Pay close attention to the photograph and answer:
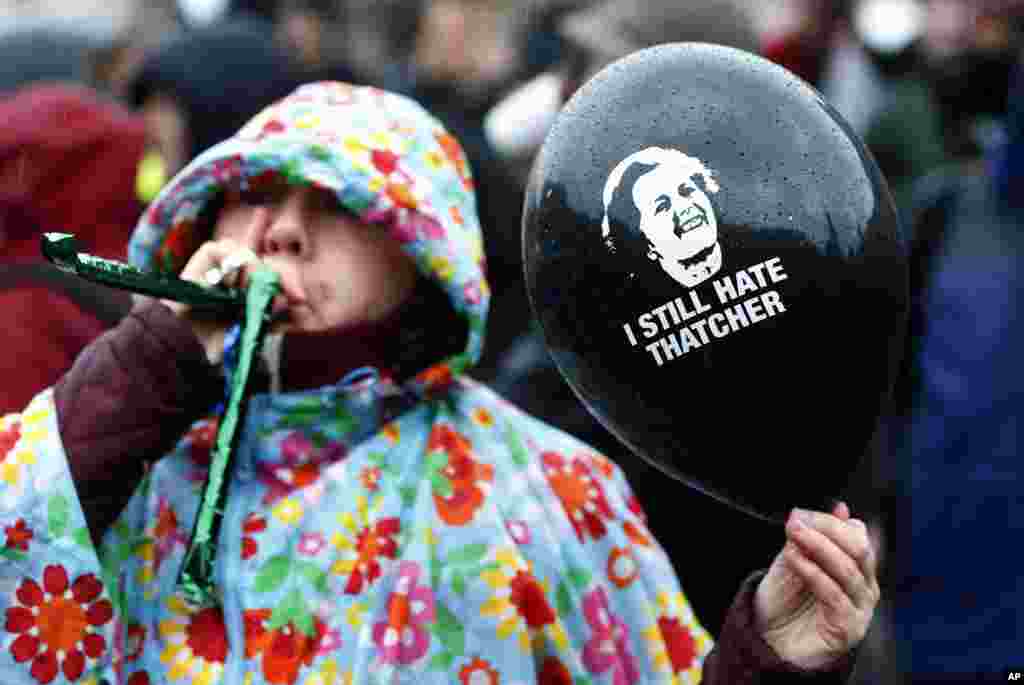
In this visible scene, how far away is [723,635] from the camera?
7.73 ft

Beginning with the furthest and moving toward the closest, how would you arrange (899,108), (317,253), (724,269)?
(899,108) < (317,253) < (724,269)

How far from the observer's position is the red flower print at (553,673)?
2.61 meters

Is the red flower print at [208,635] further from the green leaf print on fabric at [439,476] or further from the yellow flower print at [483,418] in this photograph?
the yellow flower print at [483,418]

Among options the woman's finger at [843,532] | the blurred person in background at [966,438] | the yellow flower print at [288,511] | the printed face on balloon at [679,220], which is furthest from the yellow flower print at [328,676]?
the blurred person in background at [966,438]

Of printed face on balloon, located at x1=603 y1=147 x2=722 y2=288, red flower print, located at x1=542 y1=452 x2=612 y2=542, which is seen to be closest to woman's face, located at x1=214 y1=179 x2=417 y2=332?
red flower print, located at x1=542 y1=452 x2=612 y2=542

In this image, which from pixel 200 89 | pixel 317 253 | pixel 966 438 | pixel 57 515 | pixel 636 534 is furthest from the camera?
pixel 200 89

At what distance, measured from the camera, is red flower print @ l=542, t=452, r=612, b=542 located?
8.98 ft

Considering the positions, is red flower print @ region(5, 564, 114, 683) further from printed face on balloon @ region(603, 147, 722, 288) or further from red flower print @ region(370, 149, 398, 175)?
printed face on balloon @ region(603, 147, 722, 288)

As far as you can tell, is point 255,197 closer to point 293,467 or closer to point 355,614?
point 293,467

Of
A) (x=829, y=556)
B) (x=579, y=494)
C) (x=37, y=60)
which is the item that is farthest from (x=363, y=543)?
(x=37, y=60)

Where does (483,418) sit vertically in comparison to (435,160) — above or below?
below

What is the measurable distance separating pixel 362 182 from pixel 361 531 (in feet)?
1.56

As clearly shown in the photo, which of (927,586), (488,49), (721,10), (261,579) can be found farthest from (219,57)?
(261,579)

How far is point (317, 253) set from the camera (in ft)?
8.88
